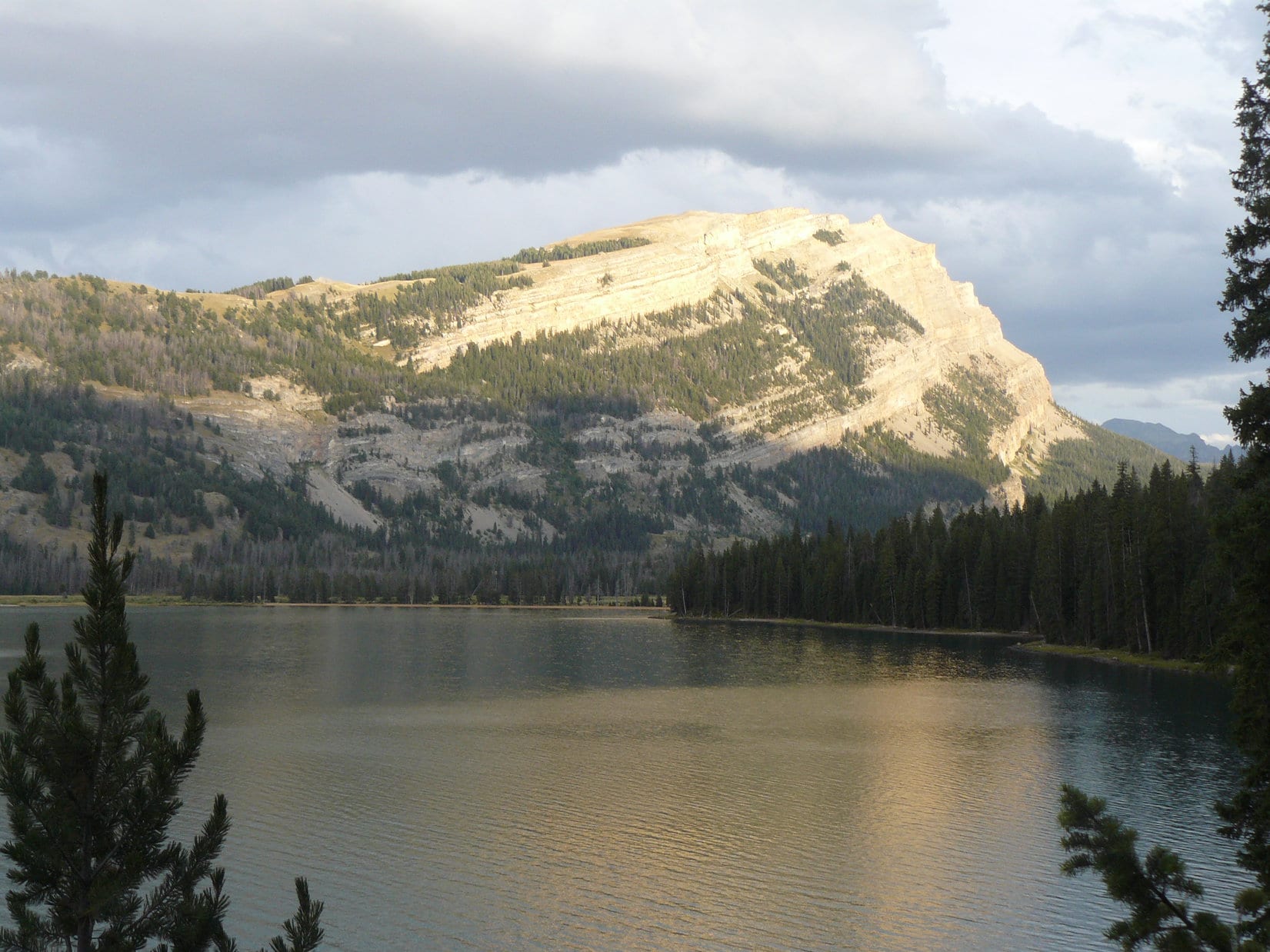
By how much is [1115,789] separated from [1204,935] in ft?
150

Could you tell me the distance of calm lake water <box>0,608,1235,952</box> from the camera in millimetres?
37656

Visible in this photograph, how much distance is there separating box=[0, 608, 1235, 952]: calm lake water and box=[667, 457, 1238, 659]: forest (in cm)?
1097

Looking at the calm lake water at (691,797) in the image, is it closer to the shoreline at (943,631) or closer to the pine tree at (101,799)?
the pine tree at (101,799)

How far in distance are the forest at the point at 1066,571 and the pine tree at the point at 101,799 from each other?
207 feet

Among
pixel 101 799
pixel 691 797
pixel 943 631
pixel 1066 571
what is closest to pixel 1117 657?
pixel 1066 571

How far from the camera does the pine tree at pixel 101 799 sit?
18.4 metres

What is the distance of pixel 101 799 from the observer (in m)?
18.9

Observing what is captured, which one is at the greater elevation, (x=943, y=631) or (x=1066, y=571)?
(x=1066, y=571)

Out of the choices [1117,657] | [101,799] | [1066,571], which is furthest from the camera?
[1066,571]

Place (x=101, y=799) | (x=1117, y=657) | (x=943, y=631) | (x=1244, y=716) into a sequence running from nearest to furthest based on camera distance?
1. (x=101, y=799)
2. (x=1244, y=716)
3. (x=1117, y=657)
4. (x=943, y=631)

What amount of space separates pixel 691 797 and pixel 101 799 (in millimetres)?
39397

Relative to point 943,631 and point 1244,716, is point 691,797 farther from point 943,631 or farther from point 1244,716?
point 943,631

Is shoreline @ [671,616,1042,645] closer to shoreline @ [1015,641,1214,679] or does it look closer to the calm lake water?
shoreline @ [1015,641,1214,679]

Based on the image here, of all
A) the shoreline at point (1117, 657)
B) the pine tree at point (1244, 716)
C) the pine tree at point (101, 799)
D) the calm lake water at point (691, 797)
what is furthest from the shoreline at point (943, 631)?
the pine tree at point (101, 799)
